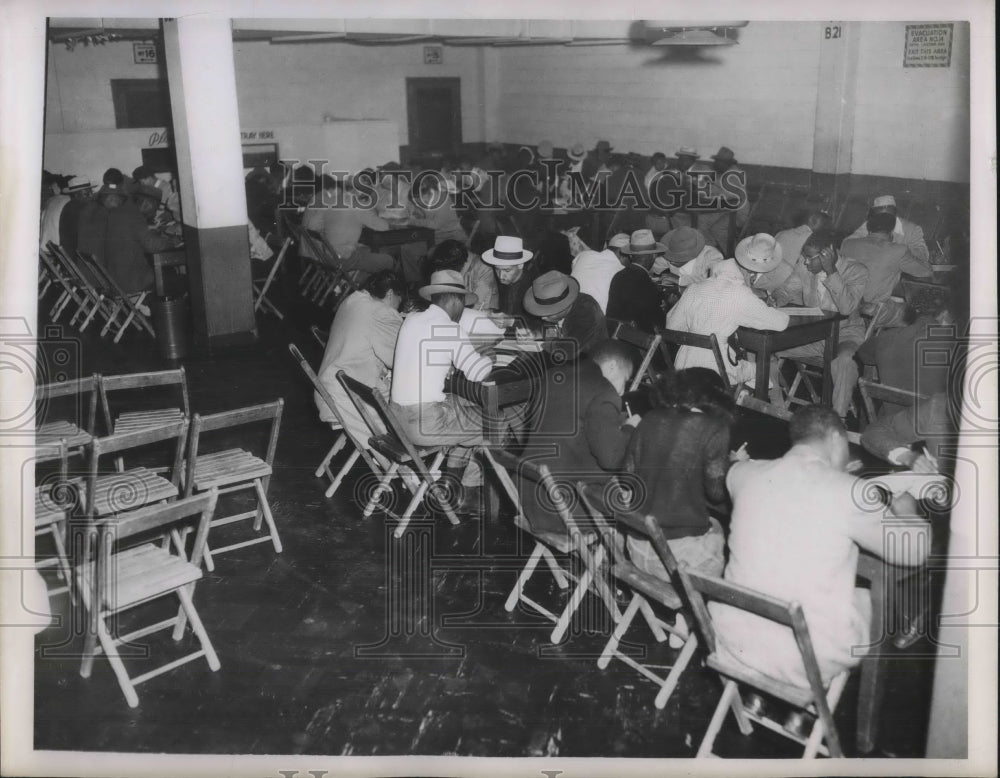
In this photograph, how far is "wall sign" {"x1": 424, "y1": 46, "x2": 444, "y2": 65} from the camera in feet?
51.4

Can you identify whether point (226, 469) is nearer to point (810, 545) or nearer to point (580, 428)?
point (580, 428)

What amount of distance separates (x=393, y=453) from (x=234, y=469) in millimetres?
777

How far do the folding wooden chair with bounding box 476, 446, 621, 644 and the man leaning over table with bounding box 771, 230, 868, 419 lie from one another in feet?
8.90

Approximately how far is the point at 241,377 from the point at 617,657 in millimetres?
4588

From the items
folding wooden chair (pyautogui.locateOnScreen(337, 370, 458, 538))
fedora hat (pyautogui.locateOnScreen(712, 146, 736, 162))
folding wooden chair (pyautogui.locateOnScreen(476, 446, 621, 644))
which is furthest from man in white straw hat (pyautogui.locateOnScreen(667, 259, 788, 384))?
Answer: fedora hat (pyautogui.locateOnScreen(712, 146, 736, 162))

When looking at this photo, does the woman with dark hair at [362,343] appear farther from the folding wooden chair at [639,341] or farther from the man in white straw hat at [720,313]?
the man in white straw hat at [720,313]

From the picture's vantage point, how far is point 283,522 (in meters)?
4.75

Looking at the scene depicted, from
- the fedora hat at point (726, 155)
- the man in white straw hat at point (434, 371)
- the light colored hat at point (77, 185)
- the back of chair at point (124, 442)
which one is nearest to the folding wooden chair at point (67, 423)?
the back of chair at point (124, 442)

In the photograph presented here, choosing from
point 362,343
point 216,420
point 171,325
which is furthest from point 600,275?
point 171,325

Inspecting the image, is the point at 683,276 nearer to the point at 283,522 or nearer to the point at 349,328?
the point at 349,328

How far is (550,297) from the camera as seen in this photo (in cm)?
507

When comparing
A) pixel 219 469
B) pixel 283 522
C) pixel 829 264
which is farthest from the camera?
pixel 829 264

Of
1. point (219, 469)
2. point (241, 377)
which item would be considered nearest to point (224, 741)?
point (219, 469)

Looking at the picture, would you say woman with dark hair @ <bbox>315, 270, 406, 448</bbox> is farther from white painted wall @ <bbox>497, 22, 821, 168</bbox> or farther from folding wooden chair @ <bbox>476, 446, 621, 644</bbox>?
white painted wall @ <bbox>497, 22, 821, 168</bbox>
